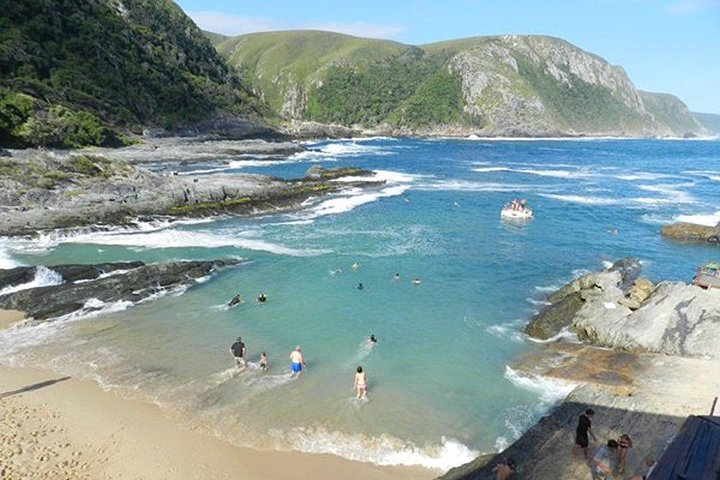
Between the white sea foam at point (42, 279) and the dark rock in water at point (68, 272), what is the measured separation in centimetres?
15

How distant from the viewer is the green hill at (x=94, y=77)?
74.1 m

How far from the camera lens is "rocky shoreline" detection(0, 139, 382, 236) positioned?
134 feet

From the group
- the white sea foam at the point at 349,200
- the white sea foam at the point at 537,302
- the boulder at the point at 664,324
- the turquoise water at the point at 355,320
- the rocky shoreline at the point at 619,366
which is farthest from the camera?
the white sea foam at the point at 349,200

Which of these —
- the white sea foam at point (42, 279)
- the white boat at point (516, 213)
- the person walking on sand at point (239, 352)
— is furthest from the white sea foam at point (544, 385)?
the white boat at point (516, 213)

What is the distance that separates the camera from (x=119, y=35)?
125688mm

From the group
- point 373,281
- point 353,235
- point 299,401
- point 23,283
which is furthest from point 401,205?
point 299,401

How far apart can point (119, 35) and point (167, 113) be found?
79.1ft

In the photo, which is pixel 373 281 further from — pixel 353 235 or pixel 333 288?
pixel 353 235

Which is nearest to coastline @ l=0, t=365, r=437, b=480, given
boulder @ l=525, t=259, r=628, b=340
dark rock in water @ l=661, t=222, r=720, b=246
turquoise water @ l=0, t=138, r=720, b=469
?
turquoise water @ l=0, t=138, r=720, b=469

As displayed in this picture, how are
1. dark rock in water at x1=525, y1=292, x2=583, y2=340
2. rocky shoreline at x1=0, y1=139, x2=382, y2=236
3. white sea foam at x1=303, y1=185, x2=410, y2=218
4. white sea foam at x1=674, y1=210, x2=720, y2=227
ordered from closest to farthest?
dark rock in water at x1=525, y1=292, x2=583, y2=340, rocky shoreline at x1=0, y1=139, x2=382, y2=236, white sea foam at x1=674, y1=210, x2=720, y2=227, white sea foam at x1=303, y1=185, x2=410, y2=218

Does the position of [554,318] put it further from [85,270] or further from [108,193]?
[108,193]

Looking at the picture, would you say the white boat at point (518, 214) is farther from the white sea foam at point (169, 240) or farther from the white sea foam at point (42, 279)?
the white sea foam at point (42, 279)

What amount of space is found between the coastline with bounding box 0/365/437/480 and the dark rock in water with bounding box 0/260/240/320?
8.61 m

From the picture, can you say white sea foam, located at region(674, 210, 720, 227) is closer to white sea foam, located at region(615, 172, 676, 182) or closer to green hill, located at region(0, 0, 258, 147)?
white sea foam, located at region(615, 172, 676, 182)
